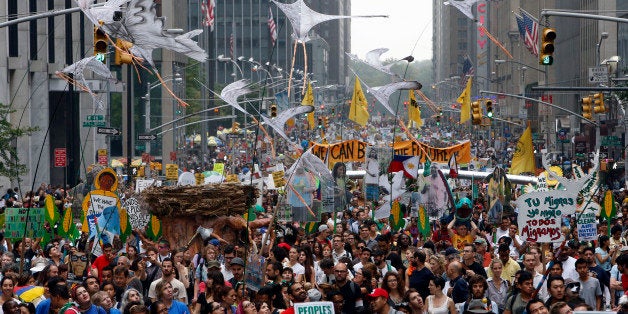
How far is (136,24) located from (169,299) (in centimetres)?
631

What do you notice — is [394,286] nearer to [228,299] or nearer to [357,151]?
[228,299]

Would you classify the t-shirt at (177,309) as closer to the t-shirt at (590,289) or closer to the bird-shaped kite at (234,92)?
the t-shirt at (590,289)

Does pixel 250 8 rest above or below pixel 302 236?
above

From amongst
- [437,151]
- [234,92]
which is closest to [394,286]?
[234,92]

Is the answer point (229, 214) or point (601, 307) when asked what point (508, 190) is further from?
point (601, 307)

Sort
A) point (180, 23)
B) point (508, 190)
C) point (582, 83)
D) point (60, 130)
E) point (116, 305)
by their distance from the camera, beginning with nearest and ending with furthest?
point (116, 305)
point (508, 190)
point (60, 130)
point (582, 83)
point (180, 23)

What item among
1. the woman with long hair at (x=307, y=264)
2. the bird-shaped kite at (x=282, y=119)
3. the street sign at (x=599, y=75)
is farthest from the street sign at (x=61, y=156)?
the woman with long hair at (x=307, y=264)

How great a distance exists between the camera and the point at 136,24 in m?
18.2

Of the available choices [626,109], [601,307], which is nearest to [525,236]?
[601,307]

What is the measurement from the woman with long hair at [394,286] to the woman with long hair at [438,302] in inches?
34.3

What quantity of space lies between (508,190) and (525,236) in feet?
29.9

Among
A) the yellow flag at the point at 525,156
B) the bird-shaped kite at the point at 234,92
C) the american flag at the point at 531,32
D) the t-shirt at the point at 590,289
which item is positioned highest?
the american flag at the point at 531,32

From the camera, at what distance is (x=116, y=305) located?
529 inches

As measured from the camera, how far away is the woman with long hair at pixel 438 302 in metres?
12.5
